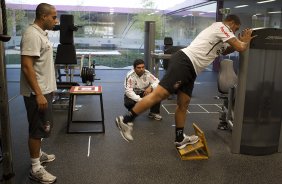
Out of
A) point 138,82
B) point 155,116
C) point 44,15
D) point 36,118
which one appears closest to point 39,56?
point 44,15

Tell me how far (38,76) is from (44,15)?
0.48 metres

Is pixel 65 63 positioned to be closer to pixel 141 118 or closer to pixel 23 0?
pixel 141 118

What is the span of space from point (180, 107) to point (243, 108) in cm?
66

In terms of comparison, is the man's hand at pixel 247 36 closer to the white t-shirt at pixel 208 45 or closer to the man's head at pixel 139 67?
the white t-shirt at pixel 208 45

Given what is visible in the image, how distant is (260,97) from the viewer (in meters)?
3.11

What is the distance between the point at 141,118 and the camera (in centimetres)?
450

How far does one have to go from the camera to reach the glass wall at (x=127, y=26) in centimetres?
889

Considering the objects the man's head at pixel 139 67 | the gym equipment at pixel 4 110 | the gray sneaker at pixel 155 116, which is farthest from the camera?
the gray sneaker at pixel 155 116

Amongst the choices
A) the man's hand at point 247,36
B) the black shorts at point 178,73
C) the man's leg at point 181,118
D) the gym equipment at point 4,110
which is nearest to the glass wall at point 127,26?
the man's leg at point 181,118

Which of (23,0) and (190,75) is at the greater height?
(23,0)

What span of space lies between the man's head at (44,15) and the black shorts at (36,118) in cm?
56

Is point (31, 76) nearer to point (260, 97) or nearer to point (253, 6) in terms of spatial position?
point (260, 97)

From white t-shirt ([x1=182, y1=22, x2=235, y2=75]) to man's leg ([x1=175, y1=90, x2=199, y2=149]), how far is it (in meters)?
0.34

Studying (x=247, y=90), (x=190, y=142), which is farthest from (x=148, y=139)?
(x=247, y=90)
